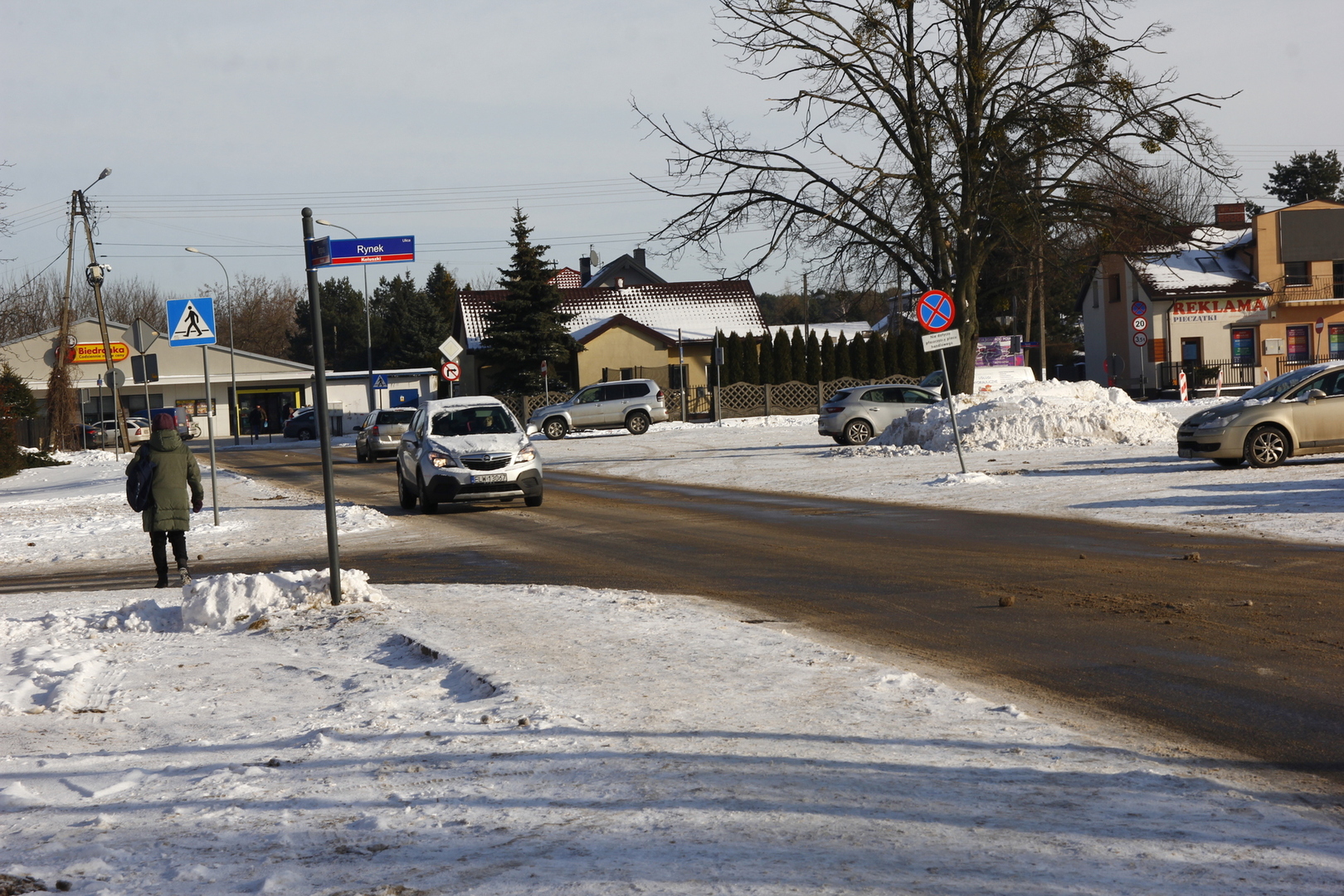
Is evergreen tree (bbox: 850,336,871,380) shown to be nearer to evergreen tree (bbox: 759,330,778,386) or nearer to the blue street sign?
evergreen tree (bbox: 759,330,778,386)

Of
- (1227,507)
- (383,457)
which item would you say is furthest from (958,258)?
(383,457)

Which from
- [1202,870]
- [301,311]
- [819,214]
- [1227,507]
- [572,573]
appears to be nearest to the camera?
[1202,870]

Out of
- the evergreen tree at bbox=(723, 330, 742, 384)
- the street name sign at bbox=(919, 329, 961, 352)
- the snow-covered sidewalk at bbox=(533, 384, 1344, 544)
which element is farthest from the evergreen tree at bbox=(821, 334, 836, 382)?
the street name sign at bbox=(919, 329, 961, 352)

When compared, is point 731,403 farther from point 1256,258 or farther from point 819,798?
point 819,798

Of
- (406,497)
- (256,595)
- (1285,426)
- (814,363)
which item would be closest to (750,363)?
(814,363)

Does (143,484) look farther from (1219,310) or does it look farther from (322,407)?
(1219,310)

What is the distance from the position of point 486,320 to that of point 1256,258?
128 feet

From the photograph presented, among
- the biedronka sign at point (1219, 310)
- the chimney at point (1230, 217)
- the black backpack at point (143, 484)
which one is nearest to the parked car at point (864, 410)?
the black backpack at point (143, 484)

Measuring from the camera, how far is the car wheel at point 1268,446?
60.8ft

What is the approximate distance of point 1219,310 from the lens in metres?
61.4

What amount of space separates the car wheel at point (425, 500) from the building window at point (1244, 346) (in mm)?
53551

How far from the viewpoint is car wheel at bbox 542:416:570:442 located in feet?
145

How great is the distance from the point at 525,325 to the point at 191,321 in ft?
138

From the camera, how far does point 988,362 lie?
54.1 m
